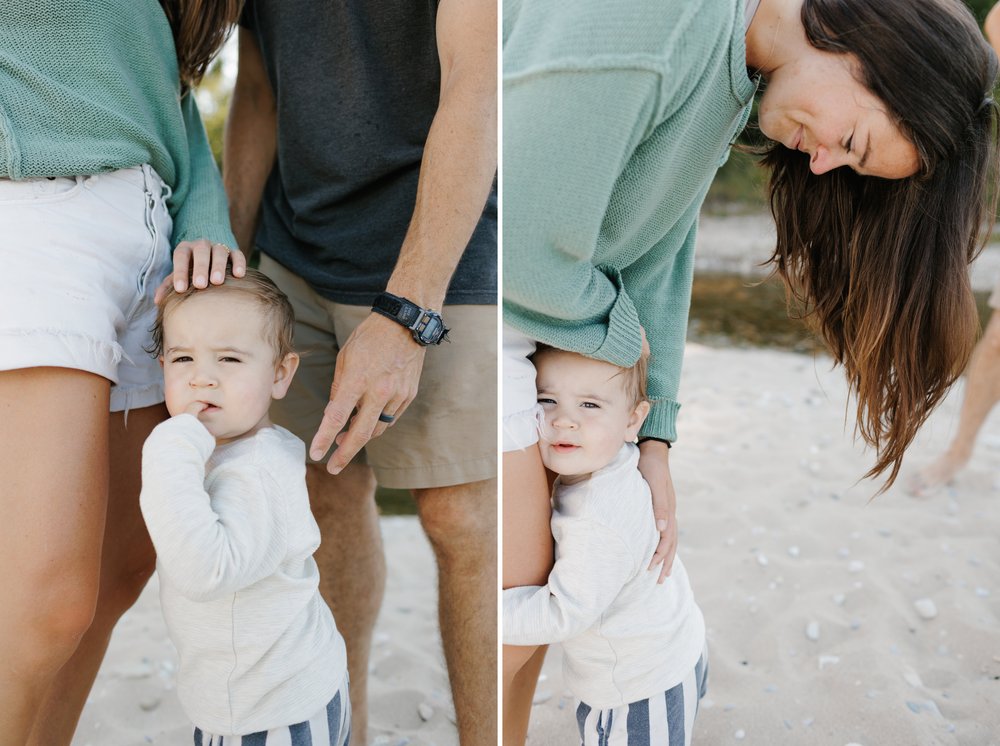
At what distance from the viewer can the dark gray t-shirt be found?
5.18 ft

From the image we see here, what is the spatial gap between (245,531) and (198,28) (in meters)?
0.83

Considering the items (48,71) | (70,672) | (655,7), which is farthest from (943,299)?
(70,672)

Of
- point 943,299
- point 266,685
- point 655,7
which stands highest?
point 655,7

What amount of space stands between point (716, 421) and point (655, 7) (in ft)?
9.43

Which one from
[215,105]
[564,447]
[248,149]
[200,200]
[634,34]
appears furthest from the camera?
[215,105]

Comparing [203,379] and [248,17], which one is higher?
[248,17]

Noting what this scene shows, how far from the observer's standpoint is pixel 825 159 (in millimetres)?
1349

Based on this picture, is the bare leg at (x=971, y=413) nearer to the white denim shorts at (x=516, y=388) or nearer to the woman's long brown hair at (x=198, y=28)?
the white denim shorts at (x=516, y=388)

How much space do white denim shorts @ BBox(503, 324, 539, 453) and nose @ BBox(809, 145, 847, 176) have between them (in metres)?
0.48

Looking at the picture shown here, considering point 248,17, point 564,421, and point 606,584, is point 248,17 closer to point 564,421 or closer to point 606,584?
point 564,421

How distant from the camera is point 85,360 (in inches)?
50.3

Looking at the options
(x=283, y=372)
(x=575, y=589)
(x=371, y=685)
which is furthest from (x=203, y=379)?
(x=371, y=685)

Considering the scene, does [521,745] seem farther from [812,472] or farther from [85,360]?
[812,472]

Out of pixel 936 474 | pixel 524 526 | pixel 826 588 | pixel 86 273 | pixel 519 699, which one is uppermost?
pixel 86 273
